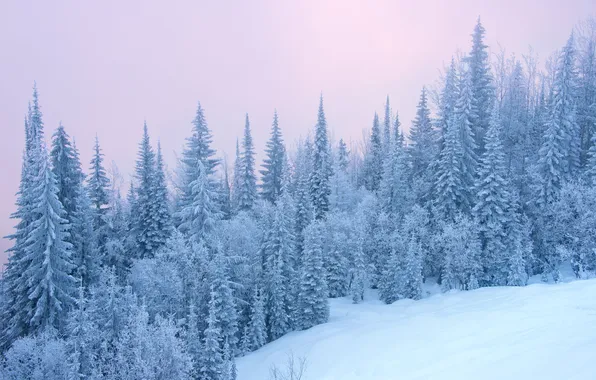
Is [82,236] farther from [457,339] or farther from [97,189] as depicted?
[457,339]

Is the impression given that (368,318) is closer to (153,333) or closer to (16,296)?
(153,333)

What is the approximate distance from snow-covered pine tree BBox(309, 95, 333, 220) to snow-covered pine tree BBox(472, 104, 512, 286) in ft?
62.0

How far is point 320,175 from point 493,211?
22.0 metres

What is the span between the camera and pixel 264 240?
43.7 metres

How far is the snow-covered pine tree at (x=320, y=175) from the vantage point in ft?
185

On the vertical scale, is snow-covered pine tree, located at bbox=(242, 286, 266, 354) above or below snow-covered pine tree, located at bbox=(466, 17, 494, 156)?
below

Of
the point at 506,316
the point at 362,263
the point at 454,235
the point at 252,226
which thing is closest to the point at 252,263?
the point at 252,226

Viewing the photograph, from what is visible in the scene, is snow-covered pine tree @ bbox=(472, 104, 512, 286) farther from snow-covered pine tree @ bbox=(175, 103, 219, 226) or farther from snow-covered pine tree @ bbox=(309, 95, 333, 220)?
snow-covered pine tree @ bbox=(175, 103, 219, 226)

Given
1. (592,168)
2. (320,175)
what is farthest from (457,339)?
(320,175)

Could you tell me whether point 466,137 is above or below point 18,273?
above

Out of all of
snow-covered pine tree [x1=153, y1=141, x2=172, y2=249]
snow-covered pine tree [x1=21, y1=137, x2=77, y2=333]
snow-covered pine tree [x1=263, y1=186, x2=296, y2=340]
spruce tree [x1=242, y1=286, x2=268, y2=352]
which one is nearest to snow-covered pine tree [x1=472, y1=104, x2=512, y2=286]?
snow-covered pine tree [x1=263, y1=186, x2=296, y2=340]

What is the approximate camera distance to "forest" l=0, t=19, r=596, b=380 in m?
29.3

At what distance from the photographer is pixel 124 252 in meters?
45.4

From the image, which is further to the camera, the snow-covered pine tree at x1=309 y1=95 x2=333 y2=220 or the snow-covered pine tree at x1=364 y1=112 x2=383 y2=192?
the snow-covered pine tree at x1=364 y1=112 x2=383 y2=192
